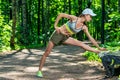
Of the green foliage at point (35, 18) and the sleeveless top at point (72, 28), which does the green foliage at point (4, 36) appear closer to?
the green foliage at point (35, 18)

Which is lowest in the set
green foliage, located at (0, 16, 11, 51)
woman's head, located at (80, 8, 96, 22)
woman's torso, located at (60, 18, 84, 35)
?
green foliage, located at (0, 16, 11, 51)

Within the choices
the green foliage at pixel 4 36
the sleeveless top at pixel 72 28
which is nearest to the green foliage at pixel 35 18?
the green foliage at pixel 4 36

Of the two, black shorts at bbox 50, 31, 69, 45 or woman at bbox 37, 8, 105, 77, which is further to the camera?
black shorts at bbox 50, 31, 69, 45

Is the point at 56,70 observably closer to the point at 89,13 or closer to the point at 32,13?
the point at 89,13

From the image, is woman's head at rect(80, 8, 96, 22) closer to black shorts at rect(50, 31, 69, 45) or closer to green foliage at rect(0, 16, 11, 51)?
black shorts at rect(50, 31, 69, 45)

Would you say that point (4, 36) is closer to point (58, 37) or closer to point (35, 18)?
point (58, 37)

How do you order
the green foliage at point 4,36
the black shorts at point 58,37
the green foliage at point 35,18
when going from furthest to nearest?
the green foliage at point 35,18
the green foliage at point 4,36
the black shorts at point 58,37

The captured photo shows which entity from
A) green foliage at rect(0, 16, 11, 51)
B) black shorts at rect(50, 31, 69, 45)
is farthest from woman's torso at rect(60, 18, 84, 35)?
green foliage at rect(0, 16, 11, 51)

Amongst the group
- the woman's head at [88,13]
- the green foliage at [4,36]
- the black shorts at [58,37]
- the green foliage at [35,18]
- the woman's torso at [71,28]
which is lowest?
the green foliage at [35,18]

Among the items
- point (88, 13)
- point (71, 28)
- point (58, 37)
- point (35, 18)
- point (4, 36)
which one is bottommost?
point (35, 18)

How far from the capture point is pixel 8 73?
10.8 meters

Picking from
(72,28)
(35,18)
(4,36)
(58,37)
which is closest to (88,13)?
(72,28)

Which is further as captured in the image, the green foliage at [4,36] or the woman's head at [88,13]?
the green foliage at [4,36]

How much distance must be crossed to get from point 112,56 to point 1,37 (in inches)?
560
